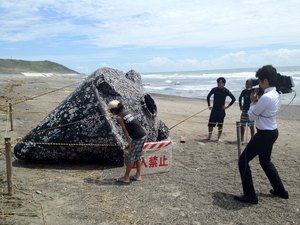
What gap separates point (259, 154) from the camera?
5.30m

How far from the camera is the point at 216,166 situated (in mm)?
7102

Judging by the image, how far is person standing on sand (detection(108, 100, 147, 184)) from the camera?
19.4ft

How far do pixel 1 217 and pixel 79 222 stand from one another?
37.0 inches

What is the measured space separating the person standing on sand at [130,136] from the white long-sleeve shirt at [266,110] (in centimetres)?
181

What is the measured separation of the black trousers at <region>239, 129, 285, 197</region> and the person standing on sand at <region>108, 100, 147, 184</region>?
1.65m

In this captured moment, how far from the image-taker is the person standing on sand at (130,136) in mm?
5918

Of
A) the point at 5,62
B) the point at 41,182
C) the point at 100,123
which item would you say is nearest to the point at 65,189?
the point at 41,182

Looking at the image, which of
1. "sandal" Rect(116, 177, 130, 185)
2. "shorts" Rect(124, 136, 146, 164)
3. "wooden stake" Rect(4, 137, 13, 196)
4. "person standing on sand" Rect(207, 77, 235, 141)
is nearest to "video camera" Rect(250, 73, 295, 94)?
"shorts" Rect(124, 136, 146, 164)

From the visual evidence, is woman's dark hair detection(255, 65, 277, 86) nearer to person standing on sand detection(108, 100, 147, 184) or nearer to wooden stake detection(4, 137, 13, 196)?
person standing on sand detection(108, 100, 147, 184)

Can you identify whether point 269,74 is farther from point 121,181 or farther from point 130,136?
point 121,181

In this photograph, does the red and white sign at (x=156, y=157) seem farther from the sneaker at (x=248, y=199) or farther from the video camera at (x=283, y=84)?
the video camera at (x=283, y=84)

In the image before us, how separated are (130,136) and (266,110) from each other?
2.15m

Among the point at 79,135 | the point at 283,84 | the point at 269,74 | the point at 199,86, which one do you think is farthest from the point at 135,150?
the point at 199,86

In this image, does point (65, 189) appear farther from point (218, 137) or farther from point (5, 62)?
point (5, 62)
